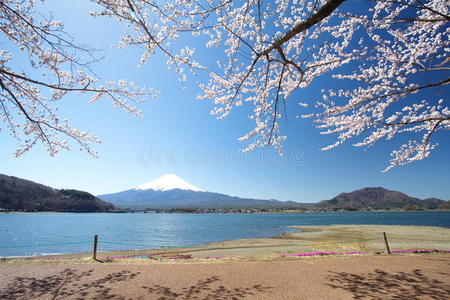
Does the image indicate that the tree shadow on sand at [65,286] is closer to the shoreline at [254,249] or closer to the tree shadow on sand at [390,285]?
the shoreline at [254,249]

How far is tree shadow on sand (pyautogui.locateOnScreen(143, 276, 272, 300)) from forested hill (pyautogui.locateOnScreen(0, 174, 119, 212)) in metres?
126

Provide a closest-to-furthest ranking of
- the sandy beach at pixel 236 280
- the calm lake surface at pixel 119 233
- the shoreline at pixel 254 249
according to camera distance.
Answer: the sandy beach at pixel 236 280
the shoreline at pixel 254 249
the calm lake surface at pixel 119 233

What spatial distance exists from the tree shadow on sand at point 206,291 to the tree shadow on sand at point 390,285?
4.93ft

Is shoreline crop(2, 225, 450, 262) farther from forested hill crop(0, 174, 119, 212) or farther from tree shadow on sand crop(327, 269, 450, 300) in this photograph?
forested hill crop(0, 174, 119, 212)

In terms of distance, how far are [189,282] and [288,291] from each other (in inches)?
71.7

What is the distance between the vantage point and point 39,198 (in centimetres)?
10400

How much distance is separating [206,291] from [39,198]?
134526 millimetres

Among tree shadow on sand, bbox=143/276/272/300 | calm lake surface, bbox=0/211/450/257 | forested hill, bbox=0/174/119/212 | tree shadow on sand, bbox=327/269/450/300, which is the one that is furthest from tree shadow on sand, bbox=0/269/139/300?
forested hill, bbox=0/174/119/212

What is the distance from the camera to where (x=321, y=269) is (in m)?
5.00

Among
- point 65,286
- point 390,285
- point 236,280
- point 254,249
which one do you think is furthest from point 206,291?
point 254,249

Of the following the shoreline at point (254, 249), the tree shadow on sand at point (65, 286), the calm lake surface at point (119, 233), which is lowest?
the calm lake surface at point (119, 233)

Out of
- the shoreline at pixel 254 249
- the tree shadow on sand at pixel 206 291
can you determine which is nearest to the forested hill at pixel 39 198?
the shoreline at pixel 254 249

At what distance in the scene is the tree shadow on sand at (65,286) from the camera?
367cm

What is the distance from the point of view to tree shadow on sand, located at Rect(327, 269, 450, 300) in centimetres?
362
